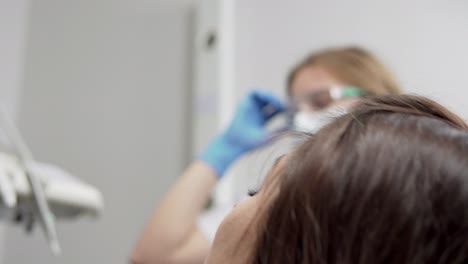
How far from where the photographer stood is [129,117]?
1476mm

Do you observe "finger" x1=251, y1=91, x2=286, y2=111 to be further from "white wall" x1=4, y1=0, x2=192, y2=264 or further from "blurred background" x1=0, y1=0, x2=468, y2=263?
"white wall" x1=4, y1=0, x2=192, y2=264

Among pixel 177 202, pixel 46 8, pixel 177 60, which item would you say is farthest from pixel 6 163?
pixel 46 8

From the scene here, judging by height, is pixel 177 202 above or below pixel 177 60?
below

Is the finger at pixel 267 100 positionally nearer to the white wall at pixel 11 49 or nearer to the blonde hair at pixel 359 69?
the blonde hair at pixel 359 69

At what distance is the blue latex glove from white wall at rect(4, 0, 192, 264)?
43 cm

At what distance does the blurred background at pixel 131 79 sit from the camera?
121 centimetres

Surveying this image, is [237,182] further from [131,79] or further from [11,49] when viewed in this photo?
[11,49]

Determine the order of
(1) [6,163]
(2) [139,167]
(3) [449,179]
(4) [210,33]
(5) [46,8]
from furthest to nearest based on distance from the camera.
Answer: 1. (5) [46,8]
2. (2) [139,167]
3. (4) [210,33]
4. (1) [6,163]
5. (3) [449,179]

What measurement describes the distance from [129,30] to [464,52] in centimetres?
100

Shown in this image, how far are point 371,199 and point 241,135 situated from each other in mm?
699

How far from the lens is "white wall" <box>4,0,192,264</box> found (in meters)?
1.42

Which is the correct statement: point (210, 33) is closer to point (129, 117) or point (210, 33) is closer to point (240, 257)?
point (129, 117)

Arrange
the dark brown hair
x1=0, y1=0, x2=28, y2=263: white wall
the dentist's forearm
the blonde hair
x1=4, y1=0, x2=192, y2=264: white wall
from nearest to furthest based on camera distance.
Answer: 1. the dark brown hair
2. the dentist's forearm
3. the blonde hair
4. x1=4, y1=0, x2=192, y2=264: white wall
5. x1=0, y1=0, x2=28, y2=263: white wall

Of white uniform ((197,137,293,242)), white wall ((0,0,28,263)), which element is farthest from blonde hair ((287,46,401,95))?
white wall ((0,0,28,263))
